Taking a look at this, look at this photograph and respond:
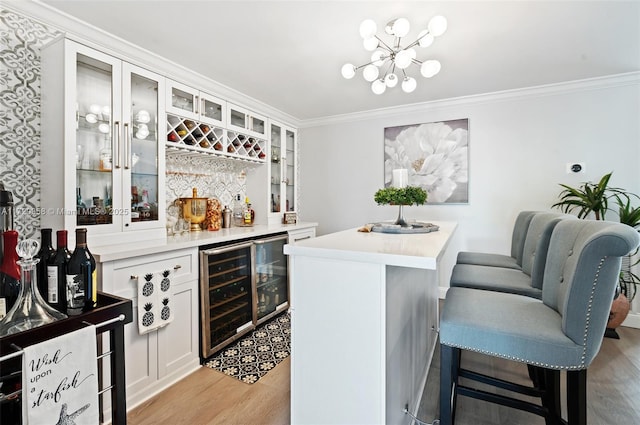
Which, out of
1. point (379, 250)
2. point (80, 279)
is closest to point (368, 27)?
point (379, 250)

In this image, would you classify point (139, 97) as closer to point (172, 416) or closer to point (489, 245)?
→ point (172, 416)

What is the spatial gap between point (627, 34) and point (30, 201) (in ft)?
13.2

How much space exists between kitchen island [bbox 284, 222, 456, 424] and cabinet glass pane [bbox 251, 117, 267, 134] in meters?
2.18

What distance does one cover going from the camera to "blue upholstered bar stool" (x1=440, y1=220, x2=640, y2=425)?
99 cm

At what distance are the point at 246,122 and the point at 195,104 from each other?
622mm

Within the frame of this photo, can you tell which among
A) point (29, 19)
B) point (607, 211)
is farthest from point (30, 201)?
point (607, 211)

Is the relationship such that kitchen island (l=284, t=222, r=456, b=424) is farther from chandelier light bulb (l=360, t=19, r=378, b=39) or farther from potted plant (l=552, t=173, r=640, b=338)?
potted plant (l=552, t=173, r=640, b=338)

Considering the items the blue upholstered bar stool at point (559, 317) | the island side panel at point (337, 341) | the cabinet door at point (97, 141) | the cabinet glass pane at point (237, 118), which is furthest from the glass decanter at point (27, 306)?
the cabinet glass pane at point (237, 118)

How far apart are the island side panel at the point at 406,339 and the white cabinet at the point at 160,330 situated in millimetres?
1468

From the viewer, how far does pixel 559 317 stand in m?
1.19

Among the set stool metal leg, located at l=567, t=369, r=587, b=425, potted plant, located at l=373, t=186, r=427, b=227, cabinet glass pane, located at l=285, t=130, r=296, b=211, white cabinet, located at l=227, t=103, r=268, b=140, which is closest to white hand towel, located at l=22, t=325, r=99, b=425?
potted plant, located at l=373, t=186, r=427, b=227

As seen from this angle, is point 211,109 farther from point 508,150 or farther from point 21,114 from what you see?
point 508,150

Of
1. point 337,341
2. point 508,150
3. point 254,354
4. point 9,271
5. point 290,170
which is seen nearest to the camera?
point 9,271

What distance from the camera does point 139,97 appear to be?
2057mm
